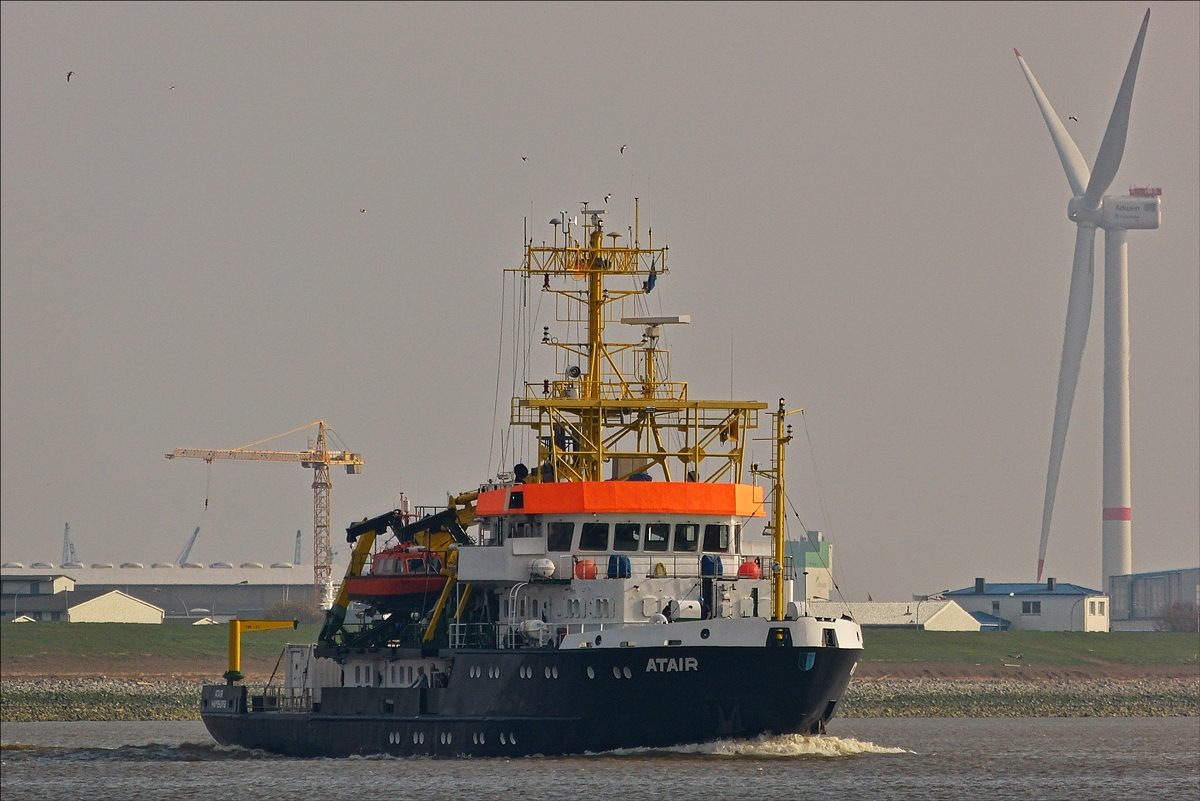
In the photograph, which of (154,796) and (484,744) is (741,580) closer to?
(484,744)

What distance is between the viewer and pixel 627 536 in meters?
55.3

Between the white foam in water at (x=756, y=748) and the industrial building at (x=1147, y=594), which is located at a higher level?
the industrial building at (x=1147, y=594)

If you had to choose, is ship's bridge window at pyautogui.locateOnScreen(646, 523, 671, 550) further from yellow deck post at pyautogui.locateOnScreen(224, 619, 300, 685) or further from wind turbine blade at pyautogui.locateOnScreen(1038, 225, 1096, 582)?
wind turbine blade at pyautogui.locateOnScreen(1038, 225, 1096, 582)

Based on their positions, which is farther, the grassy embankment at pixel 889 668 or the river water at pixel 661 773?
the grassy embankment at pixel 889 668

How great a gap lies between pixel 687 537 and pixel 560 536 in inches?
138

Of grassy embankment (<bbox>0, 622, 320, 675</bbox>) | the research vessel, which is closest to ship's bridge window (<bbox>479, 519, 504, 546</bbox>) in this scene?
the research vessel

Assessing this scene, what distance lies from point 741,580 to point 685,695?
472 centimetres

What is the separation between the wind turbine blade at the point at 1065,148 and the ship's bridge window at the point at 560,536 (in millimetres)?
91720

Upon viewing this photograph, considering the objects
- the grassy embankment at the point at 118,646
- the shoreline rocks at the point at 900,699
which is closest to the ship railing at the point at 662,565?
the shoreline rocks at the point at 900,699

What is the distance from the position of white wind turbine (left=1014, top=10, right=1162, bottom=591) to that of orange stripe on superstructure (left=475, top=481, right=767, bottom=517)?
82865 mm

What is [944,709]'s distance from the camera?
95750mm

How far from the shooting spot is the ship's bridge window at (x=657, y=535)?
182 ft

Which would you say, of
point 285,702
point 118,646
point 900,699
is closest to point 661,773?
point 285,702

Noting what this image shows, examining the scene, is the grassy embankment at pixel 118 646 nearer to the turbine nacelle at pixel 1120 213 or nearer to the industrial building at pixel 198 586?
the industrial building at pixel 198 586
